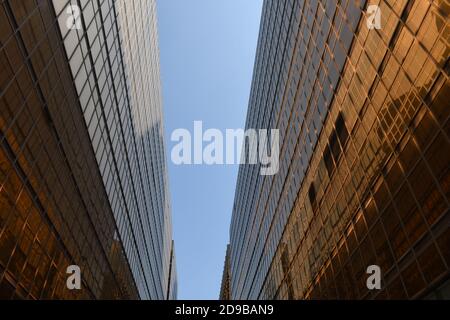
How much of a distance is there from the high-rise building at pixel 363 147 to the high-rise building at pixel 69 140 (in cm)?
1746

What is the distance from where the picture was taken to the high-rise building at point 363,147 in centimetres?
1700

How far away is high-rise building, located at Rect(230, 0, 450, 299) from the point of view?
1700cm

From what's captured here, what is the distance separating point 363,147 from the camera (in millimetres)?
24125

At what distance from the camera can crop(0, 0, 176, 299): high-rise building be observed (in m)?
20.2

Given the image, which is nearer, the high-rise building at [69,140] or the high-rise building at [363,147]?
the high-rise building at [363,147]

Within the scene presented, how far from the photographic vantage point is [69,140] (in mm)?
28016

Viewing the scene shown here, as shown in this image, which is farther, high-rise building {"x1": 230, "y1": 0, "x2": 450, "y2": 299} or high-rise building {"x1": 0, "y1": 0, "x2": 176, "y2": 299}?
high-rise building {"x1": 0, "y1": 0, "x2": 176, "y2": 299}

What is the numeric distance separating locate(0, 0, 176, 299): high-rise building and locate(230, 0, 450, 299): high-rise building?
17457mm

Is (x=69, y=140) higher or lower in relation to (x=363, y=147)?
higher

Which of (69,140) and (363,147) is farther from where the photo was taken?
(69,140)

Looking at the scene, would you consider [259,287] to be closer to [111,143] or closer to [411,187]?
[111,143]

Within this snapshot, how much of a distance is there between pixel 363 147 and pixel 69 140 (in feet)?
63.0
